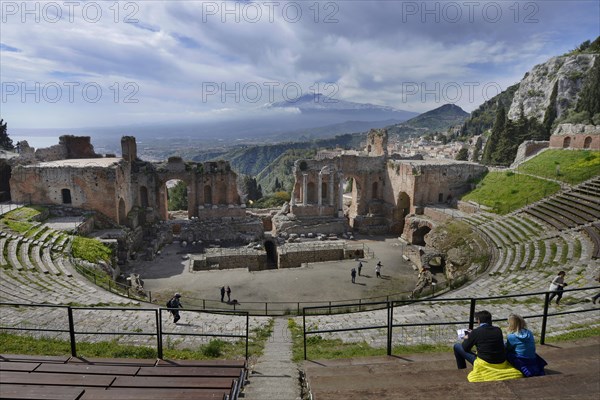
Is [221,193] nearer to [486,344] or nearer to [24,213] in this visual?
[24,213]

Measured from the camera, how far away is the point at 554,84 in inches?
2923

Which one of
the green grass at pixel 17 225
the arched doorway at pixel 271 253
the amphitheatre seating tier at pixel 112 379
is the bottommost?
the arched doorway at pixel 271 253

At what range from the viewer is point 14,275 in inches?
651

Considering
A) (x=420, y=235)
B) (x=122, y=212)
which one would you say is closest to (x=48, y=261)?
(x=122, y=212)

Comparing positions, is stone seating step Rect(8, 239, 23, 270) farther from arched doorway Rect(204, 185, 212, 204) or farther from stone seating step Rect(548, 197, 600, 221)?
stone seating step Rect(548, 197, 600, 221)

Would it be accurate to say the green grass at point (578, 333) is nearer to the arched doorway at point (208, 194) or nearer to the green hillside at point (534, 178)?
the green hillside at point (534, 178)

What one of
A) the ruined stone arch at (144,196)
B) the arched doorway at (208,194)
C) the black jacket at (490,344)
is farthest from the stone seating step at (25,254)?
the black jacket at (490,344)

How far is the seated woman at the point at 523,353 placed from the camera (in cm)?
550

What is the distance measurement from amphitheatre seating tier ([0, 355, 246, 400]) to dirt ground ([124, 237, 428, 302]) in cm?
1467

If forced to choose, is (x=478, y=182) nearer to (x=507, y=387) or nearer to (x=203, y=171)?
(x=203, y=171)

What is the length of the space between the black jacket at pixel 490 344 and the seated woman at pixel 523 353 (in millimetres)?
228

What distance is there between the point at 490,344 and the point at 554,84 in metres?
87.5

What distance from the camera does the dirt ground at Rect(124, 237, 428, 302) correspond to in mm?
21266

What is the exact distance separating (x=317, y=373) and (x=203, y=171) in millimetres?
29781
